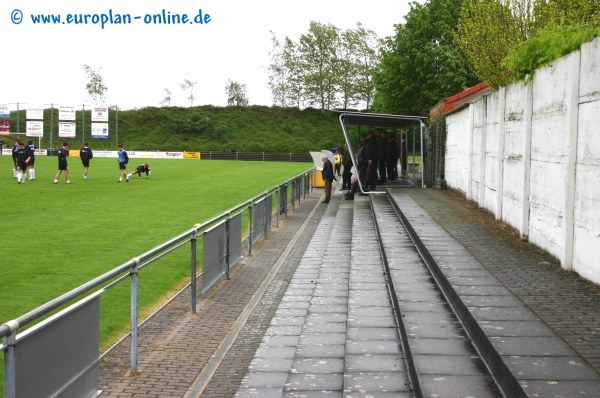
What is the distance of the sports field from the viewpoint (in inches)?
340

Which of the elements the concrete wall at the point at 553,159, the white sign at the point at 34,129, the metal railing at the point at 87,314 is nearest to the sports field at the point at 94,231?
the metal railing at the point at 87,314

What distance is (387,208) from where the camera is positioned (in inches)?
658

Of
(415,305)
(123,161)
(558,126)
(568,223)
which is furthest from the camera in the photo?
(123,161)

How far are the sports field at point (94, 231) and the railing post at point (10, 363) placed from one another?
2.86 meters

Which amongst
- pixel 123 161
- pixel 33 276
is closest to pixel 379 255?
pixel 33 276

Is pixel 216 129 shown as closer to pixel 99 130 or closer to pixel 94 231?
pixel 99 130

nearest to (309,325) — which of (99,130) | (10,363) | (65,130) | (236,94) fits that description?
(10,363)

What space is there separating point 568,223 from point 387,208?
9.37 meters

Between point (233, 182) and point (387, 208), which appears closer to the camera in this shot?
point (387, 208)

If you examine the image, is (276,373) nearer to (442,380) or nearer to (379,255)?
(442,380)

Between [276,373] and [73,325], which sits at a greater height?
[73,325]

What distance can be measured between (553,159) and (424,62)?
35708 mm

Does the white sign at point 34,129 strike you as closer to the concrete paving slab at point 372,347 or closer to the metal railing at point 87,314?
the metal railing at point 87,314

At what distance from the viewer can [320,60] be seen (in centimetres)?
9019
